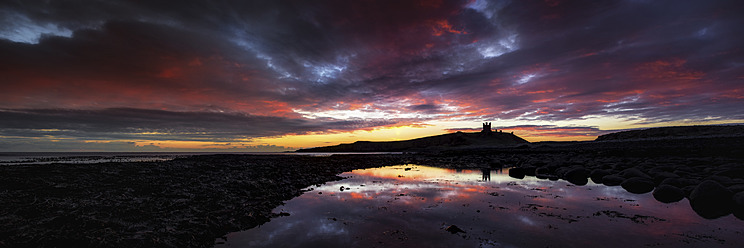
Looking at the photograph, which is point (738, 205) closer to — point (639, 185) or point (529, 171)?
point (639, 185)

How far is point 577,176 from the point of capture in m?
16.0

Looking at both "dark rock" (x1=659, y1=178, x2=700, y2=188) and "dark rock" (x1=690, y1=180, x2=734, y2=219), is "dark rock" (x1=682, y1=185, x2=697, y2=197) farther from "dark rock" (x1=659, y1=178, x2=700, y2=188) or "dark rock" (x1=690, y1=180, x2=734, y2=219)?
"dark rock" (x1=690, y1=180, x2=734, y2=219)

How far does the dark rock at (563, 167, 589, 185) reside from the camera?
15544 mm

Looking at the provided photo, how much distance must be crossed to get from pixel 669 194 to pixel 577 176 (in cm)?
564

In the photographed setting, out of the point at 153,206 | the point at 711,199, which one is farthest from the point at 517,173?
the point at 153,206

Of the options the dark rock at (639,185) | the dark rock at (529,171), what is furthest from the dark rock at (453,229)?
the dark rock at (529,171)

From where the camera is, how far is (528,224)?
23.3 feet

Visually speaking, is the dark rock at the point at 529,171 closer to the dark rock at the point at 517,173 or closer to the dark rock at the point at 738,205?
the dark rock at the point at 517,173

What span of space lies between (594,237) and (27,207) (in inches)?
571

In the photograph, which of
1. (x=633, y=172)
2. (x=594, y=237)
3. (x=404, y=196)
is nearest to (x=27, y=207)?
(x=404, y=196)

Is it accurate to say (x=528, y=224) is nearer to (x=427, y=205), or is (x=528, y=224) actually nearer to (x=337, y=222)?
(x=427, y=205)

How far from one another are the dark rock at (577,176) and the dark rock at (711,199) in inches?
236

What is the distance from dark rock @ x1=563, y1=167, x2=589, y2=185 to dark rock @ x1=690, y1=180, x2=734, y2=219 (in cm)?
599

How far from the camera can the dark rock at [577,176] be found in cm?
1554
